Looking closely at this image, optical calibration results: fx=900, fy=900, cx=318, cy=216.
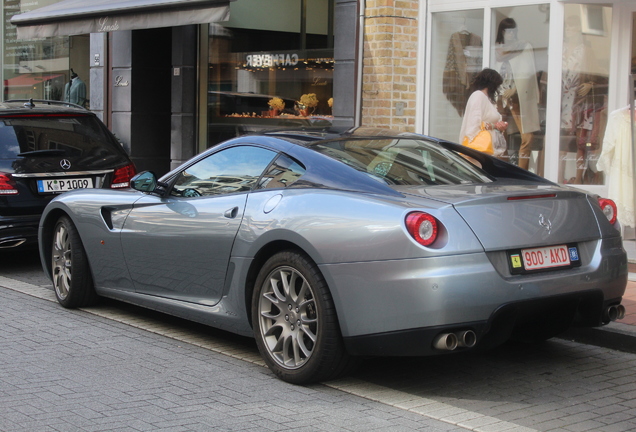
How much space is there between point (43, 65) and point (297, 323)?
16.7 m

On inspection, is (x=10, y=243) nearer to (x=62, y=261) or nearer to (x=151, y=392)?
(x=62, y=261)

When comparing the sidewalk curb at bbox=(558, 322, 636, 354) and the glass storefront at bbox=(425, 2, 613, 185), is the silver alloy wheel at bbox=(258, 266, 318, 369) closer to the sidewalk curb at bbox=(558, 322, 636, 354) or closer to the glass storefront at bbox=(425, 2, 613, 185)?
the sidewalk curb at bbox=(558, 322, 636, 354)

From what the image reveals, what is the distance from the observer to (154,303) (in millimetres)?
6172

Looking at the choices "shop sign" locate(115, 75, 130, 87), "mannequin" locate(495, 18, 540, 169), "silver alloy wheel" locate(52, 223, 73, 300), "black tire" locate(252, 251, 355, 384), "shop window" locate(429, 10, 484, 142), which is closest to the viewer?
"black tire" locate(252, 251, 355, 384)

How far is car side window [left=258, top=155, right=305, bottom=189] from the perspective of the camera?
5301 mm

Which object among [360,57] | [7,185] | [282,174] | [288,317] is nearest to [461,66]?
[360,57]

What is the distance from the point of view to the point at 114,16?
43.0ft

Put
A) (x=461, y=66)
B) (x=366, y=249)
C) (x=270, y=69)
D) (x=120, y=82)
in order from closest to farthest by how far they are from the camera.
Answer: (x=366, y=249)
(x=461, y=66)
(x=270, y=69)
(x=120, y=82)

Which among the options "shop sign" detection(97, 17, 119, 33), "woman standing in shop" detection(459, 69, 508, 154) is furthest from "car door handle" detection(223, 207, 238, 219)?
"shop sign" detection(97, 17, 119, 33)

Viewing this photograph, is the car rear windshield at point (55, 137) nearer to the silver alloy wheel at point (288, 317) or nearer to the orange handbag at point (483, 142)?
the orange handbag at point (483, 142)

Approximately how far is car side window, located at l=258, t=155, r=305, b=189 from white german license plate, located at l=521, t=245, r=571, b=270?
4.57ft

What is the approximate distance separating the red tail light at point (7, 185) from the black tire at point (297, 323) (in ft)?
14.4

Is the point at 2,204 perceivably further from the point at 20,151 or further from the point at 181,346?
the point at 181,346

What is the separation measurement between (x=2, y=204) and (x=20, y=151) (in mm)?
598
